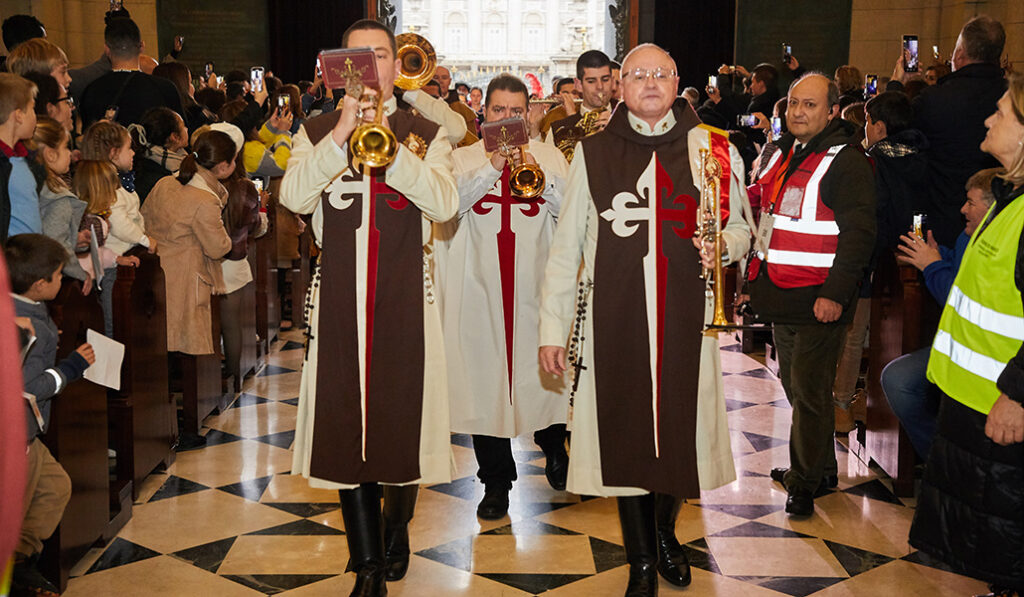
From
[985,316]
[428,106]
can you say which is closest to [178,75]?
[428,106]

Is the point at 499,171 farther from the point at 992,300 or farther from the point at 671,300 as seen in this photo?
the point at 992,300

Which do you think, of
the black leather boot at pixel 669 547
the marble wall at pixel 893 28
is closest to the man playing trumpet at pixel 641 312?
the black leather boot at pixel 669 547

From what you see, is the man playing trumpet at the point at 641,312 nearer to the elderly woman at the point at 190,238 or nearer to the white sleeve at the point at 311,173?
the white sleeve at the point at 311,173

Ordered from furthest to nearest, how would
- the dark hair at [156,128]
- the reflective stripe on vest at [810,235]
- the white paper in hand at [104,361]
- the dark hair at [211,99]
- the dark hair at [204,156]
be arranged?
the dark hair at [211,99] → the dark hair at [156,128] → the dark hair at [204,156] → the reflective stripe on vest at [810,235] → the white paper in hand at [104,361]

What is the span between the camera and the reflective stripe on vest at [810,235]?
4.46 metres

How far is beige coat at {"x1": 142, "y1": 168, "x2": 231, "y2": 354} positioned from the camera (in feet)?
18.4

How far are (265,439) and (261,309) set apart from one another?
2.10 meters

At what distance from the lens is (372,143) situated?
304 cm

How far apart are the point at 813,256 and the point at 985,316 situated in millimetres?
1487

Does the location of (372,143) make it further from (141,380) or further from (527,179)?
(141,380)

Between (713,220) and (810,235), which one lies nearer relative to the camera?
(713,220)

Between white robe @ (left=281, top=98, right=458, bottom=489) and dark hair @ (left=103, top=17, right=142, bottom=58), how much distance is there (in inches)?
139

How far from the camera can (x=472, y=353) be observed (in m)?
4.68

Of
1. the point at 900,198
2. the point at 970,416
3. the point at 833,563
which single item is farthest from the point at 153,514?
Answer: the point at 900,198
